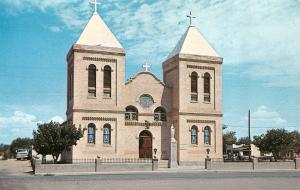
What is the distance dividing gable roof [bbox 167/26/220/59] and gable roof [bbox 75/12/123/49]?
6.54 meters

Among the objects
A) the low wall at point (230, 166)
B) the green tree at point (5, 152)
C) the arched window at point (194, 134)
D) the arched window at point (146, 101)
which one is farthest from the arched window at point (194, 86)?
the green tree at point (5, 152)

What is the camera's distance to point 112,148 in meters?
42.0

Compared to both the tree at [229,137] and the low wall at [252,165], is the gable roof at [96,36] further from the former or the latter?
the tree at [229,137]

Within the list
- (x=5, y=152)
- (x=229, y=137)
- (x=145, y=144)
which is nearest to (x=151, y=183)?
(x=145, y=144)

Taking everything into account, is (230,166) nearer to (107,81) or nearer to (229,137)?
(107,81)

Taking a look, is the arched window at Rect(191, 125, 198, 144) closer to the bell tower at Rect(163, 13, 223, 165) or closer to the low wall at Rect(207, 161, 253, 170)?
the bell tower at Rect(163, 13, 223, 165)

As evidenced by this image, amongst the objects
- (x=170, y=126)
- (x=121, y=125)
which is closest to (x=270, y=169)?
(x=170, y=126)

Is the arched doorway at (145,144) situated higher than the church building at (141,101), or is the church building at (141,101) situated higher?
the church building at (141,101)

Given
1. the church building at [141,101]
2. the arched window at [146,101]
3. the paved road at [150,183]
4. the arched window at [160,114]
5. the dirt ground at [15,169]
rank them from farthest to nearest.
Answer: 1. the arched window at [160,114]
2. the arched window at [146,101]
3. the church building at [141,101]
4. the dirt ground at [15,169]
5. the paved road at [150,183]

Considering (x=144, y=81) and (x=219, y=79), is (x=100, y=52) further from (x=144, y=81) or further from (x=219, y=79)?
(x=219, y=79)

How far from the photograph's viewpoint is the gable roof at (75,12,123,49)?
42875 millimetres

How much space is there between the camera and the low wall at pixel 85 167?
32.4m

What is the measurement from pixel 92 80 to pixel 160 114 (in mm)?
7776

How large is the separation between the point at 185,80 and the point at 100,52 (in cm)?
864
